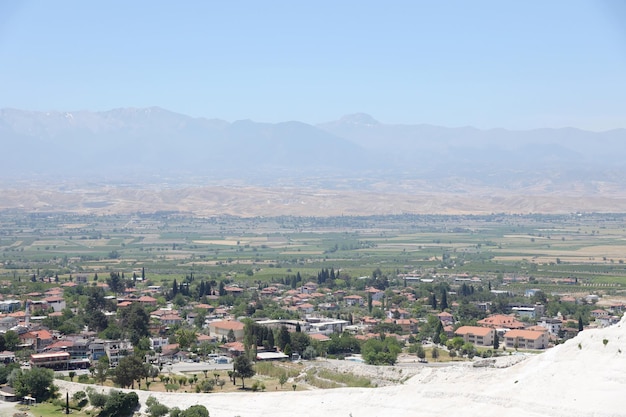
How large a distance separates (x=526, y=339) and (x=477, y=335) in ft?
9.69

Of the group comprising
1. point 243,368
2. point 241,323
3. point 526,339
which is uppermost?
point 243,368

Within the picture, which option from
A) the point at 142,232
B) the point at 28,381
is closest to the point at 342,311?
the point at 28,381

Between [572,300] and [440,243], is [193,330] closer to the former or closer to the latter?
[572,300]

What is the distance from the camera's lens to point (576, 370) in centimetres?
Result: 3362

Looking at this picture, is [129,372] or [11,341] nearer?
[129,372]

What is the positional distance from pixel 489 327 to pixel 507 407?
32.0m

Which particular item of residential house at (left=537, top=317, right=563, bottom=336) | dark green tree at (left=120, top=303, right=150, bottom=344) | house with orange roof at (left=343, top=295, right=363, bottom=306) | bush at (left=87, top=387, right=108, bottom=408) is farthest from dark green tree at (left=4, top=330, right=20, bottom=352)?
residential house at (left=537, top=317, right=563, bottom=336)

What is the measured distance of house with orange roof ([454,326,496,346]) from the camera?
199 ft

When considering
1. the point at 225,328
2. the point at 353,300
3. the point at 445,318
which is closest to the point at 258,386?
the point at 225,328

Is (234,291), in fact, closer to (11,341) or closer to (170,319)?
(170,319)

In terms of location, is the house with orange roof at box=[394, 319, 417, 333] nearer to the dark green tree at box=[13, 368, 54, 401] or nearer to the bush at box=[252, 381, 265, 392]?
the bush at box=[252, 381, 265, 392]

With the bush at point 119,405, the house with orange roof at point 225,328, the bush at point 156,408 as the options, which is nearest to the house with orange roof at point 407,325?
the house with orange roof at point 225,328

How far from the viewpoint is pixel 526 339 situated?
59.5 meters

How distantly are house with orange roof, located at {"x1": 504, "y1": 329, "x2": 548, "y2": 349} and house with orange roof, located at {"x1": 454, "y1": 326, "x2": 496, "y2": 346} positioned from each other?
0.99m
